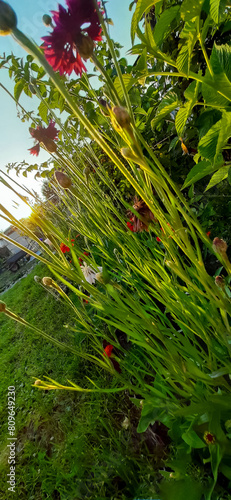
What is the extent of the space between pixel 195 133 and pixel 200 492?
2.89 ft

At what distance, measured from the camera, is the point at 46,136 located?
555 millimetres

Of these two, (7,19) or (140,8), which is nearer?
(7,19)

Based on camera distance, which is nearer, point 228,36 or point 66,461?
point 228,36

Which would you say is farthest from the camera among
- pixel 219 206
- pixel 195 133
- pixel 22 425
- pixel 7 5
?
pixel 22 425

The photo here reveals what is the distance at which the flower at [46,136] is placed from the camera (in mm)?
434

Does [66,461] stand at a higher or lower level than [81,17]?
lower

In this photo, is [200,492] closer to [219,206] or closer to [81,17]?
[81,17]

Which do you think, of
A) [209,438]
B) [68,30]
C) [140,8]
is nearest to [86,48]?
[68,30]

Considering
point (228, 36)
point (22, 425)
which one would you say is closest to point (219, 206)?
point (228, 36)

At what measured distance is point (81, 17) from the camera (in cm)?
29

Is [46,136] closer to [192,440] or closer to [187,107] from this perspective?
[187,107]

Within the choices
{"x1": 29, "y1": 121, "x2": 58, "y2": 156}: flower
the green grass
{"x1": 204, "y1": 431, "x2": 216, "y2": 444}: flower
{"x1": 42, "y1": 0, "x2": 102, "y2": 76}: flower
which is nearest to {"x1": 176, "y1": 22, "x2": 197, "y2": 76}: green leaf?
{"x1": 42, "y1": 0, "x2": 102, "y2": 76}: flower

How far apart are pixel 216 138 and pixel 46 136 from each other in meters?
0.35

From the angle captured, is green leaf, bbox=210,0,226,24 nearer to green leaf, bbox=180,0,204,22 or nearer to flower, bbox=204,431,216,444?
green leaf, bbox=180,0,204,22
